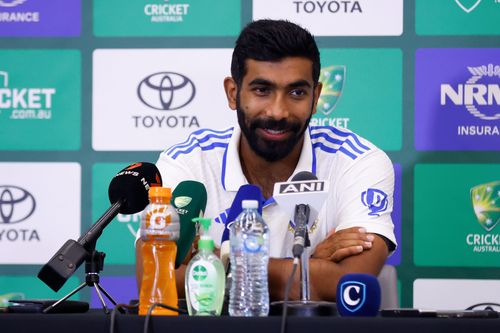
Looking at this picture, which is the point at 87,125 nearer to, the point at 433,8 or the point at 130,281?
the point at 130,281

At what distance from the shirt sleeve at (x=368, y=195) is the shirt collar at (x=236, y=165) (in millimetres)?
116

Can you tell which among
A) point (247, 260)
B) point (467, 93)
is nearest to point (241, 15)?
point (467, 93)

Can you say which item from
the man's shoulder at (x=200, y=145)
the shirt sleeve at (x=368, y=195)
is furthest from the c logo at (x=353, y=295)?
the man's shoulder at (x=200, y=145)

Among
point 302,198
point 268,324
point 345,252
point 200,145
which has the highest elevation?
point 200,145

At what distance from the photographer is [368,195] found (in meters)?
2.43

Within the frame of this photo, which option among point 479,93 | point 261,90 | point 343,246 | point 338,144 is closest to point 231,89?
point 261,90

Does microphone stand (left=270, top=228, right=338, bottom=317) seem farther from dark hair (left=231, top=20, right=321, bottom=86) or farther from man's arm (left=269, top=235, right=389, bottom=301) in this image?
dark hair (left=231, top=20, right=321, bottom=86)

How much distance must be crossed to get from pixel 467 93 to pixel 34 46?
1.63 metres

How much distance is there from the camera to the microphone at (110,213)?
4.91ft

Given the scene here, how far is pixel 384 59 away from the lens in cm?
307

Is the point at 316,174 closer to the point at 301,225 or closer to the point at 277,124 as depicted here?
the point at 277,124

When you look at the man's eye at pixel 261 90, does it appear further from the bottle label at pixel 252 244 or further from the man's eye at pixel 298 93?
the bottle label at pixel 252 244

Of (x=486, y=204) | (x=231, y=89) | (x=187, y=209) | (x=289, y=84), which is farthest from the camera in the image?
(x=486, y=204)

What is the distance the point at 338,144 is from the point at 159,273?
1149 millimetres
